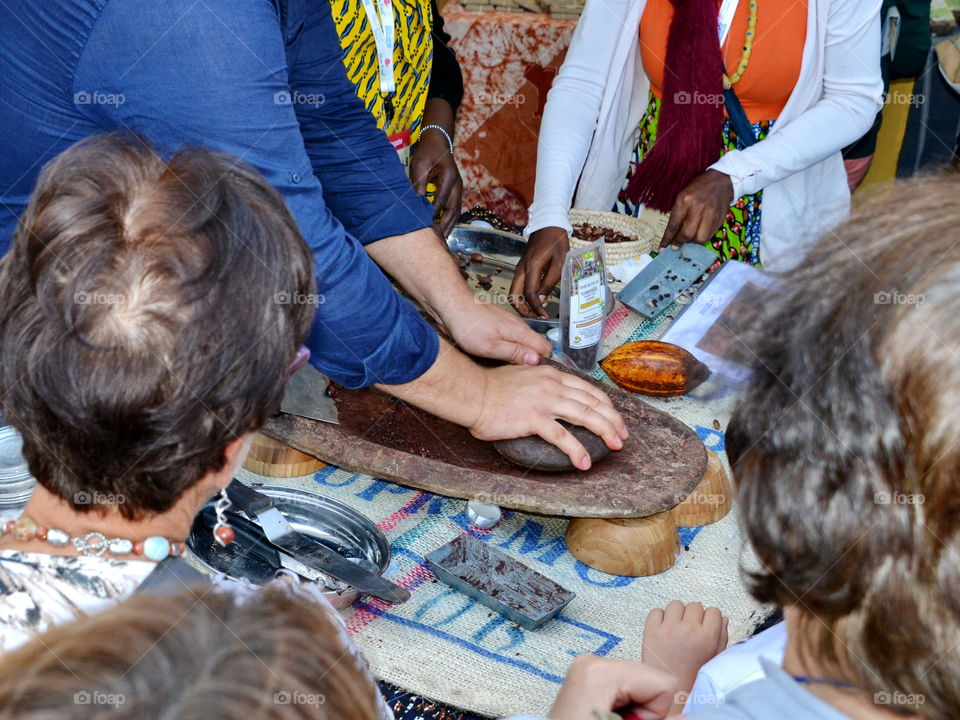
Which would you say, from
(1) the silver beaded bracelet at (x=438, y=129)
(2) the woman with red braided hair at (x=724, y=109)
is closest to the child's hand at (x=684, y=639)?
(2) the woman with red braided hair at (x=724, y=109)

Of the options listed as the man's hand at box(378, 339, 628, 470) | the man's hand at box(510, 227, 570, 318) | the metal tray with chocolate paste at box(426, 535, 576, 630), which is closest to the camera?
the metal tray with chocolate paste at box(426, 535, 576, 630)

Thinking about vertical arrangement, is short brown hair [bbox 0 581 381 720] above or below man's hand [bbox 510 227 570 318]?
above

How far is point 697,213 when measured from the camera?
2.29 metres

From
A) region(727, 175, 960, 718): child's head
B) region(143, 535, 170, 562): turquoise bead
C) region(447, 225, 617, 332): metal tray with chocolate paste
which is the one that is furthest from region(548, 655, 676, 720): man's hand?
region(447, 225, 617, 332): metal tray with chocolate paste

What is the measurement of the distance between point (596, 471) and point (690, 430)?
0.22 metres

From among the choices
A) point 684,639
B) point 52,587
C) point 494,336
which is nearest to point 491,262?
point 494,336

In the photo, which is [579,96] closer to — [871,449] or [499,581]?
[499,581]

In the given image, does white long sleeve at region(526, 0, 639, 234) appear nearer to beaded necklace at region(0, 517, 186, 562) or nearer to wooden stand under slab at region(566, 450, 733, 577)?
wooden stand under slab at region(566, 450, 733, 577)

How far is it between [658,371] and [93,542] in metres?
1.23

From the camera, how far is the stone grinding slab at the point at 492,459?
4.77ft

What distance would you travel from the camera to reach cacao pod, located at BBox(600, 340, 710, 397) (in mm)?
1900

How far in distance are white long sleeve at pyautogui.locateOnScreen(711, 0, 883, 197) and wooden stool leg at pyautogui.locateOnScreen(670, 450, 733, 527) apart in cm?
103

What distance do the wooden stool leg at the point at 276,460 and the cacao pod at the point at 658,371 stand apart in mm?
652

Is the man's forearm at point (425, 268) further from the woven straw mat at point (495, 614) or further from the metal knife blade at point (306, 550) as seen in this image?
the metal knife blade at point (306, 550)
